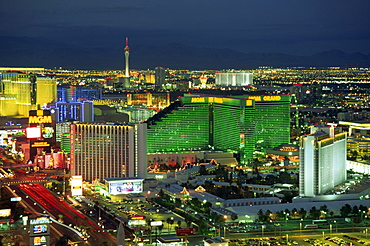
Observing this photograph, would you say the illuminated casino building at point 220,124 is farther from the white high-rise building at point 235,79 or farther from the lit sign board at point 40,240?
the white high-rise building at point 235,79

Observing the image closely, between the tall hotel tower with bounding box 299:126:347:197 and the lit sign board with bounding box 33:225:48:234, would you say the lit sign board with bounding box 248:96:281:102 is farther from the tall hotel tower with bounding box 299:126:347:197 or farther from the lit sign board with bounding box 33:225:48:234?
the lit sign board with bounding box 33:225:48:234

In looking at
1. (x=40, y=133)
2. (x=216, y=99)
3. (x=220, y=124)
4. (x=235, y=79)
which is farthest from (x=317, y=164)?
(x=235, y=79)

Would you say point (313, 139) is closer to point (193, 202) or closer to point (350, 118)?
point (193, 202)

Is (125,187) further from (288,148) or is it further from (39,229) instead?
(288,148)

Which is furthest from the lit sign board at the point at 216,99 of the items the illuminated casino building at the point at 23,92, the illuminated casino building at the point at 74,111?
the illuminated casino building at the point at 23,92

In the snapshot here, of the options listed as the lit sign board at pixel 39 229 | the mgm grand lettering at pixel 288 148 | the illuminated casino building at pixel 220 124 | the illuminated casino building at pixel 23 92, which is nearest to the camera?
the lit sign board at pixel 39 229

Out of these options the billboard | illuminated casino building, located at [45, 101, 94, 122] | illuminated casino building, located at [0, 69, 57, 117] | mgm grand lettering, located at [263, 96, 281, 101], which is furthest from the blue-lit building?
the billboard
